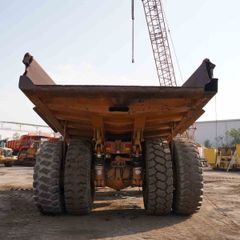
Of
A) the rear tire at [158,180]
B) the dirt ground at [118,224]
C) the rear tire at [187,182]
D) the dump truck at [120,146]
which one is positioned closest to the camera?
the dirt ground at [118,224]

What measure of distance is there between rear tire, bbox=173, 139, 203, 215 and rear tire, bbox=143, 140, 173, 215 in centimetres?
22

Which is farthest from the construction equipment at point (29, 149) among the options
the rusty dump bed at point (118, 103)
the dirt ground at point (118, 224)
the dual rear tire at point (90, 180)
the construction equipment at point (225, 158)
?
the rusty dump bed at point (118, 103)

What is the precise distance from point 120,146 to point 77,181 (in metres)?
0.95

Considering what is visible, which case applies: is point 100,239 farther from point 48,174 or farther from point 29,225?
point 48,174

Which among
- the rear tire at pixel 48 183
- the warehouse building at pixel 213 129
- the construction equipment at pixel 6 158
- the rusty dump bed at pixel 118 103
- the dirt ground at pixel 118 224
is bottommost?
the dirt ground at pixel 118 224

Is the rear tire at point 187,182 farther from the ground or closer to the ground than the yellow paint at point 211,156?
closer to the ground

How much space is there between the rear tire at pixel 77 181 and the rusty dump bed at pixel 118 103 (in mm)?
532

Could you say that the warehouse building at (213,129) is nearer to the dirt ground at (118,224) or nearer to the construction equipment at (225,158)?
the construction equipment at (225,158)

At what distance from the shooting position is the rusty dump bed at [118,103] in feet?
19.7

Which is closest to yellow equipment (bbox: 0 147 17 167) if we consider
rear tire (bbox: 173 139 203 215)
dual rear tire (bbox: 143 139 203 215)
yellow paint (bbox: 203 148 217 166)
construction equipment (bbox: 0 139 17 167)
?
construction equipment (bbox: 0 139 17 167)

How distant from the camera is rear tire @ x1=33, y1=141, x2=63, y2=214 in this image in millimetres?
6891

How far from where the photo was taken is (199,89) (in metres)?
5.97

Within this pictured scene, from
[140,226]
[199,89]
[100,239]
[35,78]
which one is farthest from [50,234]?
[199,89]

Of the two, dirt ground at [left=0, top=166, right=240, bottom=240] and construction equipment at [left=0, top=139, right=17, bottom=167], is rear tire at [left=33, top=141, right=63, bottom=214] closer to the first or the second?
dirt ground at [left=0, top=166, right=240, bottom=240]
